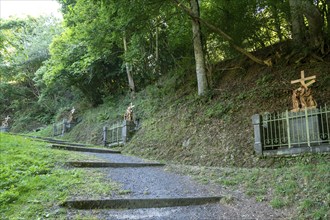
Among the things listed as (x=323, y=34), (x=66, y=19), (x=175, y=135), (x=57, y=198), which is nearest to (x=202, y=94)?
(x=175, y=135)

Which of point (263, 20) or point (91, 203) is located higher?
point (263, 20)

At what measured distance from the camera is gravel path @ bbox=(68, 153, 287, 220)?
4.21 m

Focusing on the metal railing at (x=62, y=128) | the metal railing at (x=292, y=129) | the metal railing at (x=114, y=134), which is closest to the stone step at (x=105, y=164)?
the metal railing at (x=292, y=129)

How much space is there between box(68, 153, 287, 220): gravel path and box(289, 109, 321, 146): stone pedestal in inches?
114

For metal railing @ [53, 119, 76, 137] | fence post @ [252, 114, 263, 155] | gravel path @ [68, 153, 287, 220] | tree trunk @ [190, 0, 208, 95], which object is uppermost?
tree trunk @ [190, 0, 208, 95]

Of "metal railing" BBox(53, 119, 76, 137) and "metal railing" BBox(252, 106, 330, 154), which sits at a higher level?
"metal railing" BBox(53, 119, 76, 137)

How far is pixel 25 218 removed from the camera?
371cm

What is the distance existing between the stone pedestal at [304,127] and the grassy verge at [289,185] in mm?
583

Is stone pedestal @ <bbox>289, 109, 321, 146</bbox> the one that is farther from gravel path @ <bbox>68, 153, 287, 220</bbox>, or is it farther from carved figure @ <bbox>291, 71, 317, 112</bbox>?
gravel path @ <bbox>68, 153, 287, 220</bbox>

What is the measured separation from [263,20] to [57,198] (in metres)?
11.3

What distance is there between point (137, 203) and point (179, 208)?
71 cm

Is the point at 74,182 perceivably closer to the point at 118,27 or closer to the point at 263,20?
the point at 118,27

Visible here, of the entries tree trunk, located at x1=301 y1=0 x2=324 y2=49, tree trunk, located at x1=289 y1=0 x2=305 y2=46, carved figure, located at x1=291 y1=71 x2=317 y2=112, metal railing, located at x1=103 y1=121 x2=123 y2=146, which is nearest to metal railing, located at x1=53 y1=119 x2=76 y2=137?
metal railing, located at x1=103 y1=121 x2=123 y2=146

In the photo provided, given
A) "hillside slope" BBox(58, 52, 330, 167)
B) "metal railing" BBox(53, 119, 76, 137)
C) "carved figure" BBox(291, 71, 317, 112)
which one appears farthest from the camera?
"metal railing" BBox(53, 119, 76, 137)
